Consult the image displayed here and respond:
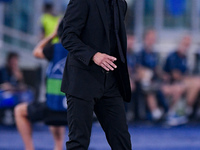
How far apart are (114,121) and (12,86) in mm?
6887

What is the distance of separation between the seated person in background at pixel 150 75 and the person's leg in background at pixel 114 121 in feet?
24.3

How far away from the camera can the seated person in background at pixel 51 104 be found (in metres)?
6.06

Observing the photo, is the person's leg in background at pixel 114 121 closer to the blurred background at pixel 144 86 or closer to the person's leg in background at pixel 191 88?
the blurred background at pixel 144 86

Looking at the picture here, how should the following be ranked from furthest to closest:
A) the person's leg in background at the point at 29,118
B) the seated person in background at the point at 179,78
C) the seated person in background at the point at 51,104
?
the seated person in background at the point at 179,78
the person's leg in background at the point at 29,118
the seated person in background at the point at 51,104

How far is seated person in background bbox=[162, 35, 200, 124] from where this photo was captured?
11.6 meters

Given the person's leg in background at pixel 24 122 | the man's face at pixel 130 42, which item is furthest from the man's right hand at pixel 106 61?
the man's face at pixel 130 42

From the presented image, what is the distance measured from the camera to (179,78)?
460 inches

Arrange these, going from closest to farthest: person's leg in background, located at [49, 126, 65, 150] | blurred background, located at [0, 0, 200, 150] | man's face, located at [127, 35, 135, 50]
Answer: person's leg in background, located at [49, 126, 65, 150] < blurred background, located at [0, 0, 200, 150] < man's face, located at [127, 35, 135, 50]

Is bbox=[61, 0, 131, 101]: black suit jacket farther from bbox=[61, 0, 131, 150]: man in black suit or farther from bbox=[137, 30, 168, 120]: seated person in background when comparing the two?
bbox=[137, 30, 168, 120]: seated person in background

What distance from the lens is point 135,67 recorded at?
37.9 ft

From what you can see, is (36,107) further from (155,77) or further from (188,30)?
(188,30)

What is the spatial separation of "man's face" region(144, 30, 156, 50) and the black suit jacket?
24.4 ft

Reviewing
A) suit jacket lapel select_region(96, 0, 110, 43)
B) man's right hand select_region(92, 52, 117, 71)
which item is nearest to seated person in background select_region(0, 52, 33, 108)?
suit jacket lapel select_region(96, 0, 110, 43)

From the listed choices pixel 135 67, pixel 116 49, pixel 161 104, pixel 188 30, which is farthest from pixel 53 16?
pixel 188 30
